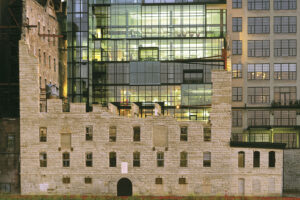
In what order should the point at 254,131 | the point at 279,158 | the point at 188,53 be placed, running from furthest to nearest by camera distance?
the point at 188,53, the point at 254,131, the point at 279,158

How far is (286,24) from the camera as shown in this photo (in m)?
69.7

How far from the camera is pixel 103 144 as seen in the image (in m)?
50.3

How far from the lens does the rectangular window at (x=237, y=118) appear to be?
6918 cm

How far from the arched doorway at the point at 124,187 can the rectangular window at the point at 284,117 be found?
32470mm

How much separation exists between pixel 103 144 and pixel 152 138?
6739 mm

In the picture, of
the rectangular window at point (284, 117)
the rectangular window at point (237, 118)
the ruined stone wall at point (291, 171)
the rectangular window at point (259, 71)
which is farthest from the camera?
the rectangular window at point (259, 71)

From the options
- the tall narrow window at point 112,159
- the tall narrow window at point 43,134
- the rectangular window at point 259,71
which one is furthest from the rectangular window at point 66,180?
the rectangular window at point 259,71

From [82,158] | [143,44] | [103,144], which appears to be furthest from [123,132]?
[143,44]

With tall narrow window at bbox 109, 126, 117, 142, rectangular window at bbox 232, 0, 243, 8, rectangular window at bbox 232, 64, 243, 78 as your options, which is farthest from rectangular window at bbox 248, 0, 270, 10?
tall narrow window at bbox 109, 126, 117, 142

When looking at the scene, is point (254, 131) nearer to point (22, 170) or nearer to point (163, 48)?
point (163, 48)

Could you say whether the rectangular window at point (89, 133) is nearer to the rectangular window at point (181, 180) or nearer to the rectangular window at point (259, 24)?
the rectangular window at point (181, 180)

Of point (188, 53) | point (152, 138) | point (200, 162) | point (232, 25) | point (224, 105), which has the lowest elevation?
point (200, 162)

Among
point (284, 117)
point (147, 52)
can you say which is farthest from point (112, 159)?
point (284, 117)

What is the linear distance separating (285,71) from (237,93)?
32.5 feet
